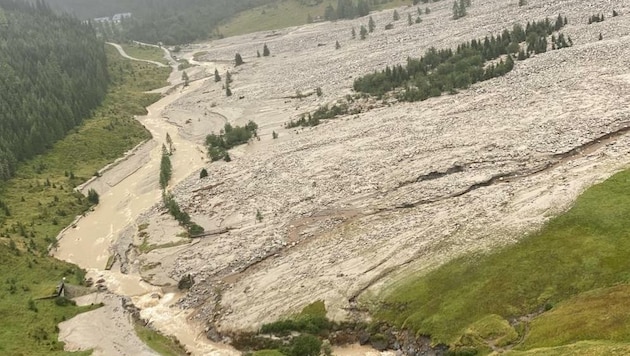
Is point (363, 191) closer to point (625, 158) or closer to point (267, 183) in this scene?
point (267, 183)

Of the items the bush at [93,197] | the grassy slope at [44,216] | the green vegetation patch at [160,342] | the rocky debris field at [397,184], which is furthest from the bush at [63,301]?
the bush at [93,197]

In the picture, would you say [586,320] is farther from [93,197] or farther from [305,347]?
[93,197]

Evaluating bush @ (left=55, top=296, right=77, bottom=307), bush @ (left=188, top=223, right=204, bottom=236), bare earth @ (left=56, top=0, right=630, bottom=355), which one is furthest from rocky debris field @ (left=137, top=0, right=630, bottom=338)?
bush @ (left=55, top=296, right=77, bottom=307)

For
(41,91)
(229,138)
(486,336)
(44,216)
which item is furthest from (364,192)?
(41,91)

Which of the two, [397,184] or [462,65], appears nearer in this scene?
[397,184]

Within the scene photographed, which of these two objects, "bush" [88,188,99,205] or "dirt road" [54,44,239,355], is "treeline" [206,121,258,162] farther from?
"bush" [88,188,99,205]

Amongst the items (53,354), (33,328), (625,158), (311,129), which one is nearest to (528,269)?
(625,158)

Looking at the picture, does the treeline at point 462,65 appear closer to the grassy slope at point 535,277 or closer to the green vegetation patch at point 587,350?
the grassy slope at point 535,277

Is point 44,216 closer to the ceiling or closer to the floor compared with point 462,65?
closer to the floor
